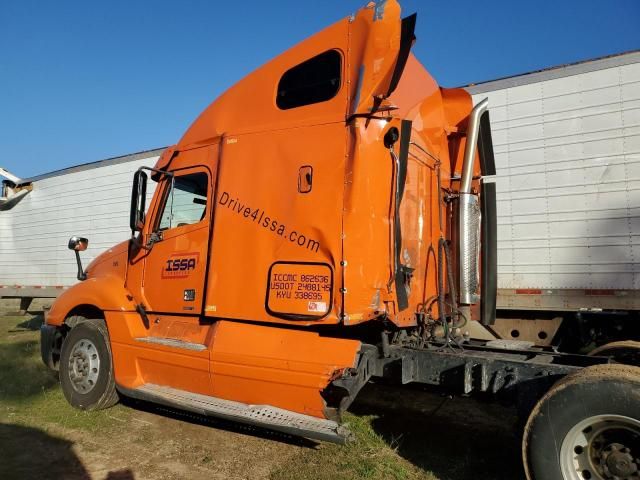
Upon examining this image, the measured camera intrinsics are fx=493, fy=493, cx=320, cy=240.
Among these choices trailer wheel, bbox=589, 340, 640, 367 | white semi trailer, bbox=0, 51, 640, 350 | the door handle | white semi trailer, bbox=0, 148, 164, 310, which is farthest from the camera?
white semi trailer, bbox=0, 148, 164, 310

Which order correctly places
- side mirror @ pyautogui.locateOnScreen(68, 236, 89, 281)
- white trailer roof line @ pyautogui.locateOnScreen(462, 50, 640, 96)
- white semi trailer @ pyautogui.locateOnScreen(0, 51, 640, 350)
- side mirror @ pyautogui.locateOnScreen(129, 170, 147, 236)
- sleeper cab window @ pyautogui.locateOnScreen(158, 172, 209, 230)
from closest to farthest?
sleeper cab window @ pyautogui.locateOnScreen(158, 172, 209, 230) < side mirror @ pyautogui.locateOnScreen(129, 170, 147, 236) < side mirror @ pyautogui.locateOnScreen(68, 236, 89, 281) < white semi trailer @ pyautogui.locateOnScreen(0, 51, 640, 350) < white trailer roof line @ pyautogui.locateOnScreen(462, 50, 640, 96)

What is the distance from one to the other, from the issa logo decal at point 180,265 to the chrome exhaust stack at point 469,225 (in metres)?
2.57

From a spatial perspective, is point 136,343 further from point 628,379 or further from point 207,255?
point 628,379

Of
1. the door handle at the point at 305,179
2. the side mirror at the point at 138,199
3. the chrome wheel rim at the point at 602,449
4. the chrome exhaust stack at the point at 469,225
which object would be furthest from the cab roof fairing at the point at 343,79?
the chrome wheel rim at the point at 602,449

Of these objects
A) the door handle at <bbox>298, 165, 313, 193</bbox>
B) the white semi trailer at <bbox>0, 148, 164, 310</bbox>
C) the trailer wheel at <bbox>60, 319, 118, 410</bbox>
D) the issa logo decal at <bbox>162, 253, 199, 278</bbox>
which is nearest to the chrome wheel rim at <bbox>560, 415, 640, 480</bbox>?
the door handle at <bbox>298, 165, 313, 193</bbox>

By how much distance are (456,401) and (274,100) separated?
168 inches

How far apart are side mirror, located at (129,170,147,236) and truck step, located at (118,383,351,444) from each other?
175cm

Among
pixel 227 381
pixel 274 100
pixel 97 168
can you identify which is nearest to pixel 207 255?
pixel 227 381

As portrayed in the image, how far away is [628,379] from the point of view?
9.98 feet

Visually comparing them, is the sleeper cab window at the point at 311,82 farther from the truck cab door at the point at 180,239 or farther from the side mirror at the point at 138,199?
the side mirror at the point at 138,199

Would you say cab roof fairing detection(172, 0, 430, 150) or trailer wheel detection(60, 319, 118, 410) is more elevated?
cab roof fairing detection(172, 0, 430, 150)

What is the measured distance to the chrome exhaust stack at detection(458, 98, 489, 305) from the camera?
4492 mm

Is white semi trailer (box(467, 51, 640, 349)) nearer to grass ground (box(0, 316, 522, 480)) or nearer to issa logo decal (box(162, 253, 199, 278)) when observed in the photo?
grass ground (box(0, 316, 522, 480))

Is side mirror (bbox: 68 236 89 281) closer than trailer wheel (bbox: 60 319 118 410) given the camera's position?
No
